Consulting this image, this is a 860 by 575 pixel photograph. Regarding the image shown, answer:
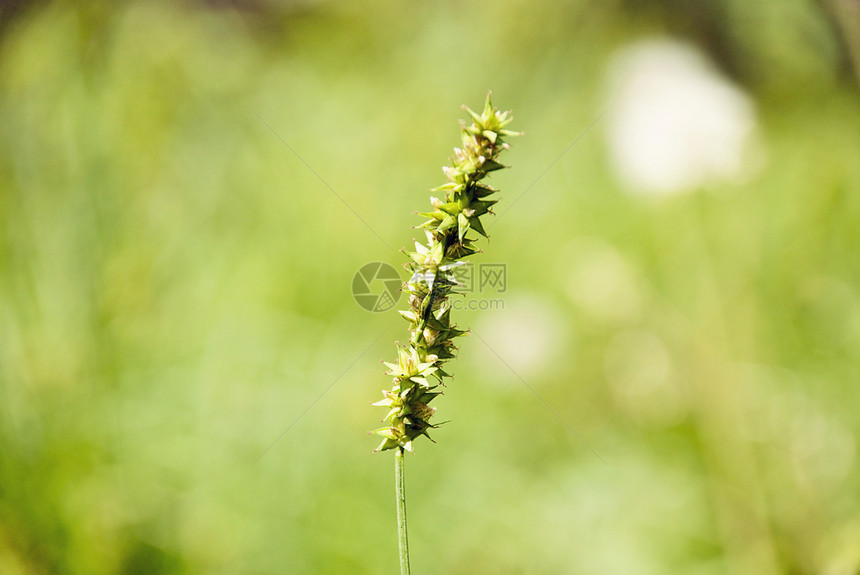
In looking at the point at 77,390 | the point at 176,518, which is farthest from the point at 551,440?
the point at 77,390

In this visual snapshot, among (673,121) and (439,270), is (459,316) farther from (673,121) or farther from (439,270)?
(439,270)

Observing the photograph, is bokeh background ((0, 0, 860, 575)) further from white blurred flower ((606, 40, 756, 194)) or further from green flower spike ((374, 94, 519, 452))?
green flower spike ((374, 94, 519, 452))

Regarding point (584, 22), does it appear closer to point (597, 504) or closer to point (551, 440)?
point (551, 440)

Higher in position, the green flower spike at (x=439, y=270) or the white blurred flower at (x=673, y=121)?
the white blurred flower at (x=673, y=121)

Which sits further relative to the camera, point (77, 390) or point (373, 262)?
point (373, 262)

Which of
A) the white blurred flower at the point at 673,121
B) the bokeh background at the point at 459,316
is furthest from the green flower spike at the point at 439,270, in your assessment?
the white blurred flower at the point at 673,121

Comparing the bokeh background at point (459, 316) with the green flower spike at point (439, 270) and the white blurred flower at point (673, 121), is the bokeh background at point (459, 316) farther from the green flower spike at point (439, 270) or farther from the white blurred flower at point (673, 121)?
the green flower spike at point (439, 270)
